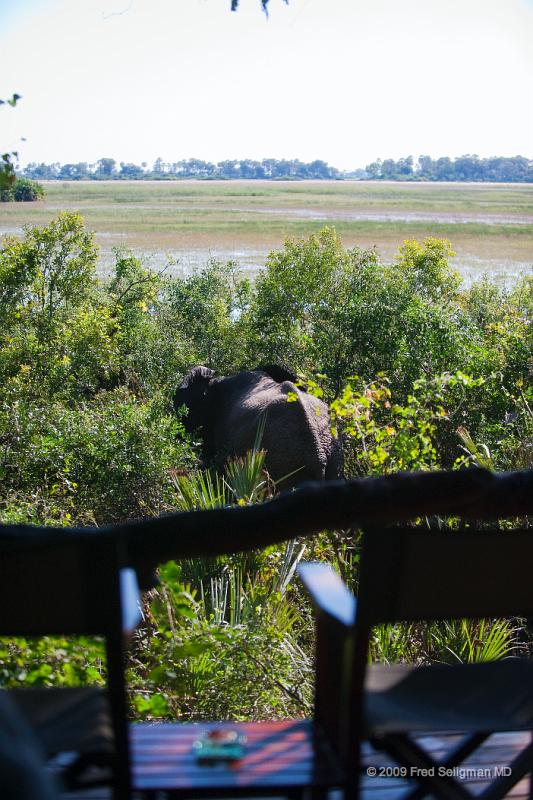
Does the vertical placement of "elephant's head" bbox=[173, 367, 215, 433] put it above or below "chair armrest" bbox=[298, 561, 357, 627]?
below

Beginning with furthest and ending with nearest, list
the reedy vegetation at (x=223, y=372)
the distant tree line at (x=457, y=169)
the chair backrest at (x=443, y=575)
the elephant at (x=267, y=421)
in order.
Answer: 1. the distant tree line at (x=457, y=169)
2. the elephant at (x=267, y=421)
3. the reedy vegetation at (x=223, y=372)
4. the chair backrest at (x=443, y=575)

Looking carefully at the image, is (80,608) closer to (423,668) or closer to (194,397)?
(423,668)

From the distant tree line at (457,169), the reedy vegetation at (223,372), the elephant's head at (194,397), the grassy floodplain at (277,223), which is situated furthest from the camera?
the distant tree line at (457,169)

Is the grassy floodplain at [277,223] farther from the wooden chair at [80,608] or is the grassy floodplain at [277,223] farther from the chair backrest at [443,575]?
the wooden chair at [80,608]

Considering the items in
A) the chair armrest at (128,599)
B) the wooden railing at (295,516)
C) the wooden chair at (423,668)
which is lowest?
the wooden chair at (423,668)

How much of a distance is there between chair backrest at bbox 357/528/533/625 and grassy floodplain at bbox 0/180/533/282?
25.9 meters

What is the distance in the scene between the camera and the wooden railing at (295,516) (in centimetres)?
149

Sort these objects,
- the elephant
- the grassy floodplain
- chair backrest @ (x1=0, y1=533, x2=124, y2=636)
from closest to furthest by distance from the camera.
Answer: chair backrest @ (x1=0, y1=533, x2=124, y2=636)
the elephant
the grassy floodplain

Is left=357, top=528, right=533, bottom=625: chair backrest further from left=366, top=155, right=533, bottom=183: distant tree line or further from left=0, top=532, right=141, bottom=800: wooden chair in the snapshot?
left=366, top=155, right=533, bottom=183: distant tree line

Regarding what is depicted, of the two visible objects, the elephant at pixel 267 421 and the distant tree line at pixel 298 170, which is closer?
the elephant at pixel 267 421

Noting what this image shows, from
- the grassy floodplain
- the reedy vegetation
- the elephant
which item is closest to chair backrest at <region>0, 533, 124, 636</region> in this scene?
the reedy vegetation

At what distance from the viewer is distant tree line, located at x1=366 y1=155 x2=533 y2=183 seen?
144500 millimetres

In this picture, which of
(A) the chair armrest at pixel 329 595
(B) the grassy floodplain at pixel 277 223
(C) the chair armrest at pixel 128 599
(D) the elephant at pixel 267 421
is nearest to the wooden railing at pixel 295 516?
(C) the chair armrest at pixel 128 599

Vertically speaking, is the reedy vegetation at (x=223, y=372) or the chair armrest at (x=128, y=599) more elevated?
the chair armrest at (x=128, y=599)
